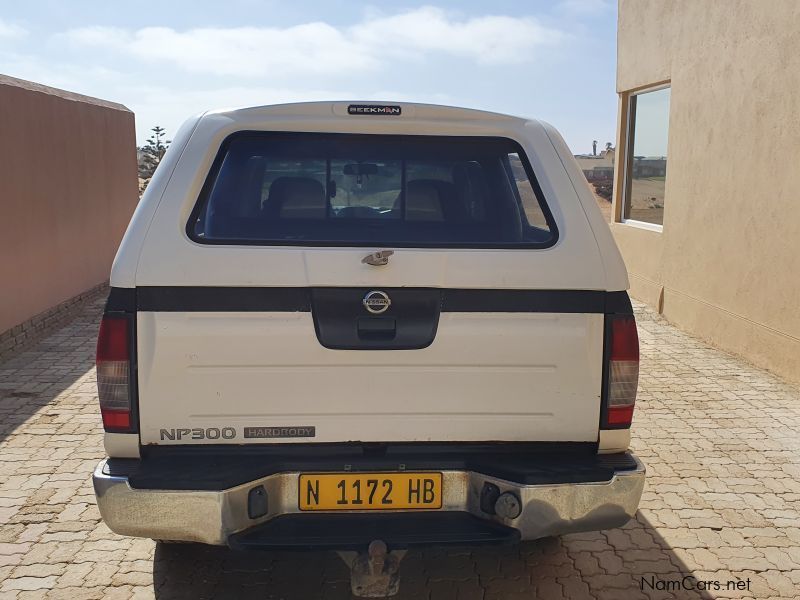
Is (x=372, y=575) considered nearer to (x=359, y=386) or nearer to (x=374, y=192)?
(x=359, y=386)

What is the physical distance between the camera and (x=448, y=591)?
10.5 feet

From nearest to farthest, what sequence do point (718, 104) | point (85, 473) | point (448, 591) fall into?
point (448, 591)
point (85, 473)
point (718, 104)

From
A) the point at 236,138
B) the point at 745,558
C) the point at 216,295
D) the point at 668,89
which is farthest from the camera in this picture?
the point at 668,89

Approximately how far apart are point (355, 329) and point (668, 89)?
26.2 ft

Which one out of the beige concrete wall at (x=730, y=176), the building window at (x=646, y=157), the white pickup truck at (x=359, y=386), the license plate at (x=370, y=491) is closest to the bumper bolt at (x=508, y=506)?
the white pickup truck at (x=359, y=386)

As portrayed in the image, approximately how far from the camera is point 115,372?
2.53m

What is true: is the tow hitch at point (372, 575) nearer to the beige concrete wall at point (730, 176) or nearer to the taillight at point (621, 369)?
the taillight at point (621, 369)

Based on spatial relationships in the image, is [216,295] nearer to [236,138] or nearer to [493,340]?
[236,138]

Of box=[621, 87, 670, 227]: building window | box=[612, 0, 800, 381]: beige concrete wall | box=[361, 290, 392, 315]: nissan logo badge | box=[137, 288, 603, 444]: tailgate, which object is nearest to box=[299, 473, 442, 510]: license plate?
box=[137, 288, 603, 444]: tailgate

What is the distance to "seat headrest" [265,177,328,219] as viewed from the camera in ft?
10.6

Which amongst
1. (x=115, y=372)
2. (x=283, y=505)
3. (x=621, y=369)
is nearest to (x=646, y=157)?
(x=621, y=369)

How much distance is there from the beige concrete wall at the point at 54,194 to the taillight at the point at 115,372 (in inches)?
206

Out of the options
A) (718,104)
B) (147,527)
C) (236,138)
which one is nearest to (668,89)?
(718,104)

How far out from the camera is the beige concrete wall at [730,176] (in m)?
6.40
